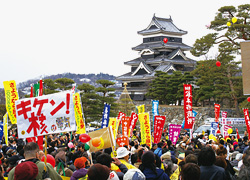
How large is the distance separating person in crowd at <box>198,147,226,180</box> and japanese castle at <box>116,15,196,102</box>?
101 feet

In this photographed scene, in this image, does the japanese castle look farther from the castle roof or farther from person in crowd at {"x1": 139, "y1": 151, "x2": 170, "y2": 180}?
person in crowd at {"x1": 139, "y1": 151, "x2": 170, "y2": 180}

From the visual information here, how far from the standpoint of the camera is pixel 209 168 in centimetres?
393

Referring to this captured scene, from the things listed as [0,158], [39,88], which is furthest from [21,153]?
[39,88]

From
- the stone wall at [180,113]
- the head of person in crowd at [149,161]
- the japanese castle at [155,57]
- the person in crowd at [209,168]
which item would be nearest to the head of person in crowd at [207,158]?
the person in crowd at [209,168]

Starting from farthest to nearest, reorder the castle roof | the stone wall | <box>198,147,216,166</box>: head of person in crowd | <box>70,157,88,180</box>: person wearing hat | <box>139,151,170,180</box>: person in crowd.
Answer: the castle roof → the stone wall → <box>70,157,88,180</box>: person wearing hat → <box>139,151,170,180</box>: person in crowd → <box>198,147,216,166</box>: head of person in crowd

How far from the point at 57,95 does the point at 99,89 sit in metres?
20.9

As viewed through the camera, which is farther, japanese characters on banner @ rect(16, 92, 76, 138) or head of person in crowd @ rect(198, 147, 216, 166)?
japanese characters on banner @ rect(16, 92, 76, 138)

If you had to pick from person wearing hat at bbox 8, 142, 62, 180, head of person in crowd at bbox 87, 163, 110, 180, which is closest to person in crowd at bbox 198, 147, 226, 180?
head of person in crowd at bbox 87, 163, 110, 180

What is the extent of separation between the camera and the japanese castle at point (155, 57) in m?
35.9

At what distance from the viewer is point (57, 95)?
5180 millimetres

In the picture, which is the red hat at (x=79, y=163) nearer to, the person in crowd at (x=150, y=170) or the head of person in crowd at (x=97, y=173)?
the person in crowd at (x=150, y=170)

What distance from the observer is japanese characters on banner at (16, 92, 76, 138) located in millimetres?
5074

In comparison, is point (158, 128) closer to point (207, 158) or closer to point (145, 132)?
point (145, 132)

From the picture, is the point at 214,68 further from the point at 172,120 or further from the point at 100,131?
the point at 100,131
